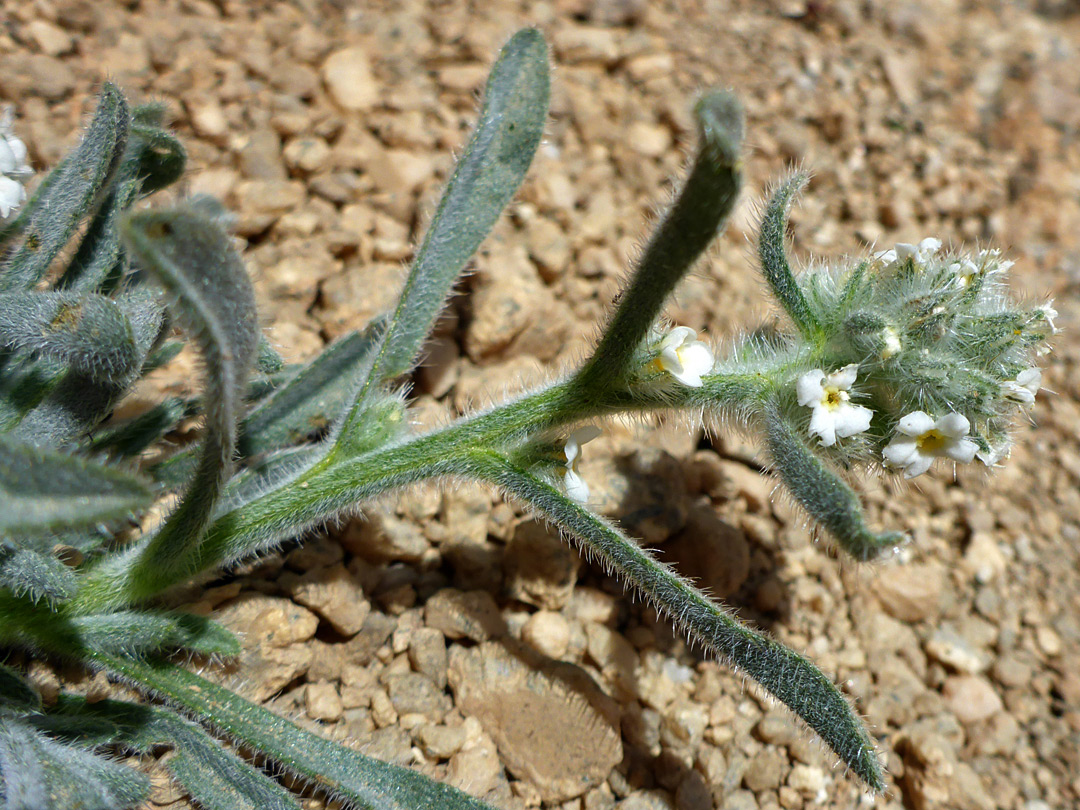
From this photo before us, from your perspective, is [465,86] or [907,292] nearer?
[907,292]

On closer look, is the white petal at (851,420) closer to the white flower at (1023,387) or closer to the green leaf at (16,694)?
the white flower at (1023,387)

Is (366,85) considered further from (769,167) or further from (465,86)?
(769,167)

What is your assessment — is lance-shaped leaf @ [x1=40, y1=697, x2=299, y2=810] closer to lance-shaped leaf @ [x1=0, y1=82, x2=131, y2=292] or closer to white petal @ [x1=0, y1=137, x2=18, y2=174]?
lance-shaped leaf @ [x1=0, y1=82, x2=131, y2=292]

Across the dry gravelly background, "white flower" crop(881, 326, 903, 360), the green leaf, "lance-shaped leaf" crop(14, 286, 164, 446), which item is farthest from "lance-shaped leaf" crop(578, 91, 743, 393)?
the green leaf

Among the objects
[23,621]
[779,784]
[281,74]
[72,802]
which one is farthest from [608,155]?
[72,802]

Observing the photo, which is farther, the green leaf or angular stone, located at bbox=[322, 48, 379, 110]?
angular stone, located at bbox=[322, 48, 379, 110]

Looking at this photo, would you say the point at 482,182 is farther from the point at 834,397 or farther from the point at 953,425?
the point at 953,425

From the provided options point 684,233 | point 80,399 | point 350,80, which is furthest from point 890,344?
point 350,80
